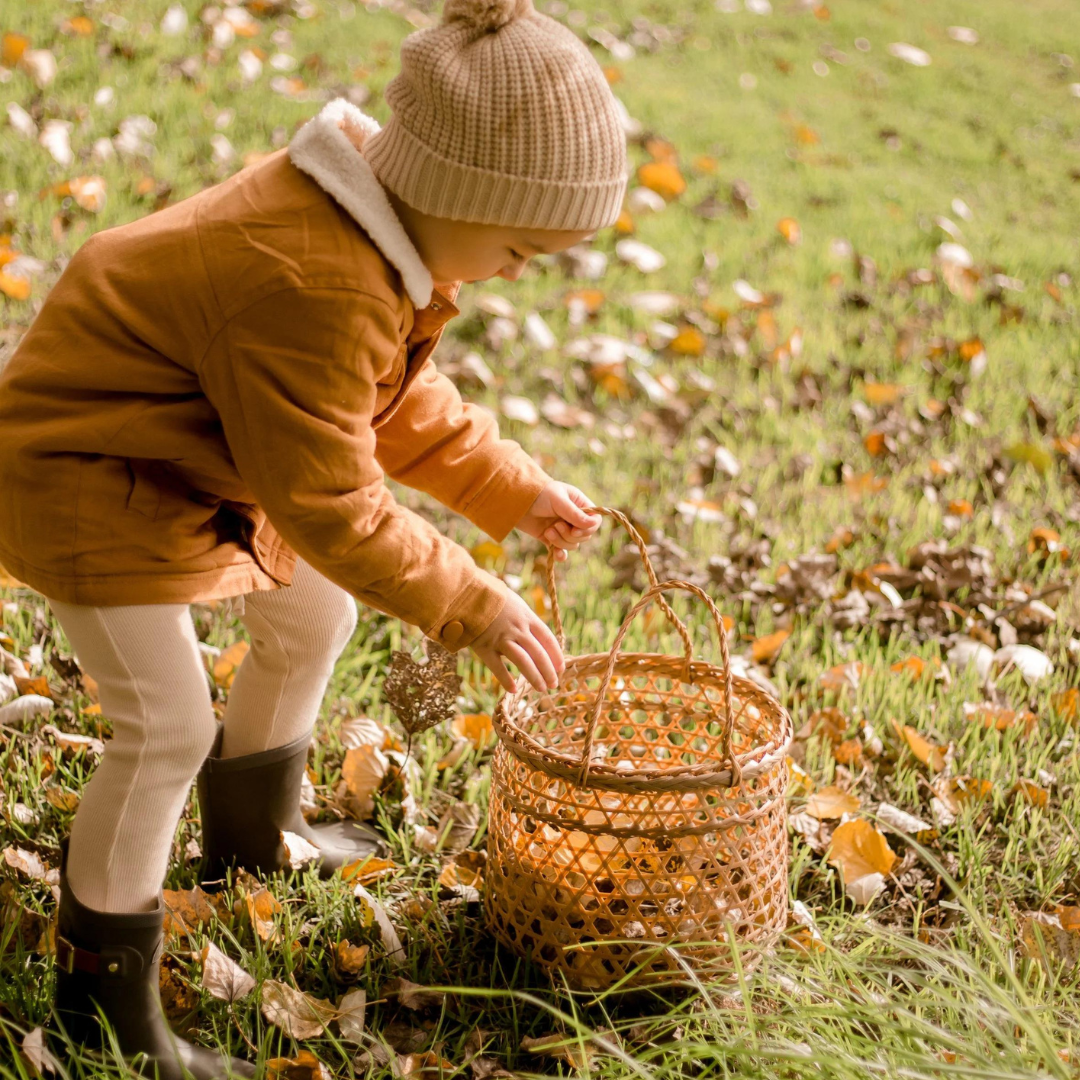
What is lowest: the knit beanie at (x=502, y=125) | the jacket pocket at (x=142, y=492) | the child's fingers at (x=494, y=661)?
the child's fingers at (x=494, y=661)

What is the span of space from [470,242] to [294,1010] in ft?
3.21

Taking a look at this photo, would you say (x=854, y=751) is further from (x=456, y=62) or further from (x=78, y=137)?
(x=78, y=137)

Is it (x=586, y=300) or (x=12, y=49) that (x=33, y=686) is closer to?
(x=586, y=300)

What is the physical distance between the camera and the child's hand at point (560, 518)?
1.77 meters

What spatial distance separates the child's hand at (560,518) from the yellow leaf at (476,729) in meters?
0.42

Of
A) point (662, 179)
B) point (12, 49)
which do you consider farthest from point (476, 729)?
point (12, 49)

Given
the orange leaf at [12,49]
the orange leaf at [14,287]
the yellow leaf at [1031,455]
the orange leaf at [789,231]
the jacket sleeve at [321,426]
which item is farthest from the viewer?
the orange leaf at [789,231]

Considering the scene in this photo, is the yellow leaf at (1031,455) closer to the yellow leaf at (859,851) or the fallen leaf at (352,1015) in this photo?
the yellow leaf at (859,851)

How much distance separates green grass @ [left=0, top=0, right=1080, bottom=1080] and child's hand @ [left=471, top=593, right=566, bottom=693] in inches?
14.8

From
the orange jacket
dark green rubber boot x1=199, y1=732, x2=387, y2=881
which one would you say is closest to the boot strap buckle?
dark green rubber boot x1=199, y1=732, x2=387, y2=881

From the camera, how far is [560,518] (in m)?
1.81

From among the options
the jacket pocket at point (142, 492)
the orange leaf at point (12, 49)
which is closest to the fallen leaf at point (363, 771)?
the jacket pocket at point (142, 492)

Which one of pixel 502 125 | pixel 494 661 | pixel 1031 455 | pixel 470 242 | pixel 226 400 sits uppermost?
pixel 502 125

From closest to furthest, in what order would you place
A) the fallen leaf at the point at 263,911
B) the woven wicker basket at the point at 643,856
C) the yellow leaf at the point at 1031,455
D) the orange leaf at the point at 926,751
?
the woven wicker basket at the point at 643,856 → the fallen leaf at the point at 263,911 → the orange leaf at the point at 926,751 → the yellow leaf at the point at 1031,455
